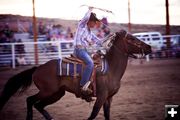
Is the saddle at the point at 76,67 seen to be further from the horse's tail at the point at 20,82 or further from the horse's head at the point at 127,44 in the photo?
the horse's tail at the point at 20,82

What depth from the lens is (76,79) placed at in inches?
222

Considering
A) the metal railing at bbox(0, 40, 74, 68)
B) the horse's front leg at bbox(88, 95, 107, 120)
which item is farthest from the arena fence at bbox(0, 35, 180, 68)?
the horse's front leg at bbox(88, 95, 107, 120)

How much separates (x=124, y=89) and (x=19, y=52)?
10455mm

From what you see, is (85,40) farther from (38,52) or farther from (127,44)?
(38,52)

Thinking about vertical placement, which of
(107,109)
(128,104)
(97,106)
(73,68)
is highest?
(73,68)

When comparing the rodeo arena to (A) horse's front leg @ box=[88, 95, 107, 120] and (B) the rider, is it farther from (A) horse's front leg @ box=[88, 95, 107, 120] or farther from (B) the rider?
(B) the rider

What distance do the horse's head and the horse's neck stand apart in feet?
0.34

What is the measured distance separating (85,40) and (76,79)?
711 mm

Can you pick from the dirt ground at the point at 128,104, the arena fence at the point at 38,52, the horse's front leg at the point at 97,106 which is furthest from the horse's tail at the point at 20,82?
the arena fence at the point at 38,52

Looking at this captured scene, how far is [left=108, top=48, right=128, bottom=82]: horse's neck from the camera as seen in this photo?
5602 millimetres

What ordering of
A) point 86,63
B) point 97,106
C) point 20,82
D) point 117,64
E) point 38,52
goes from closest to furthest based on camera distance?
point 97,106 < point 86,63 < point 117,64 < point 20,82 < point 38,52

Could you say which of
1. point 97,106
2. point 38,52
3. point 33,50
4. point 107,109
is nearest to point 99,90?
point 97,106

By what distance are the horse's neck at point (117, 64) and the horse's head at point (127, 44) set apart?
0.34 ft

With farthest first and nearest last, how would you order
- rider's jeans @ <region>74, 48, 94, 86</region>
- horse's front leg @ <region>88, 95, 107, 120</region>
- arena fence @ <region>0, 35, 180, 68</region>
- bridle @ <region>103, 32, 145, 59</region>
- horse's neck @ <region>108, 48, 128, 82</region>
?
1. arena fence @ <region>0, 35, 180, 68</region>
2. bridle @ <region>103, 32, 145, 59</region>
3. horse's neck @ <region>108, 48, 128, 82</region>
4. rider's jeans @ <region>74, 48, 94, 86</region>
5. horse's front leg @ <region>88, 95, 107, 120</region>
